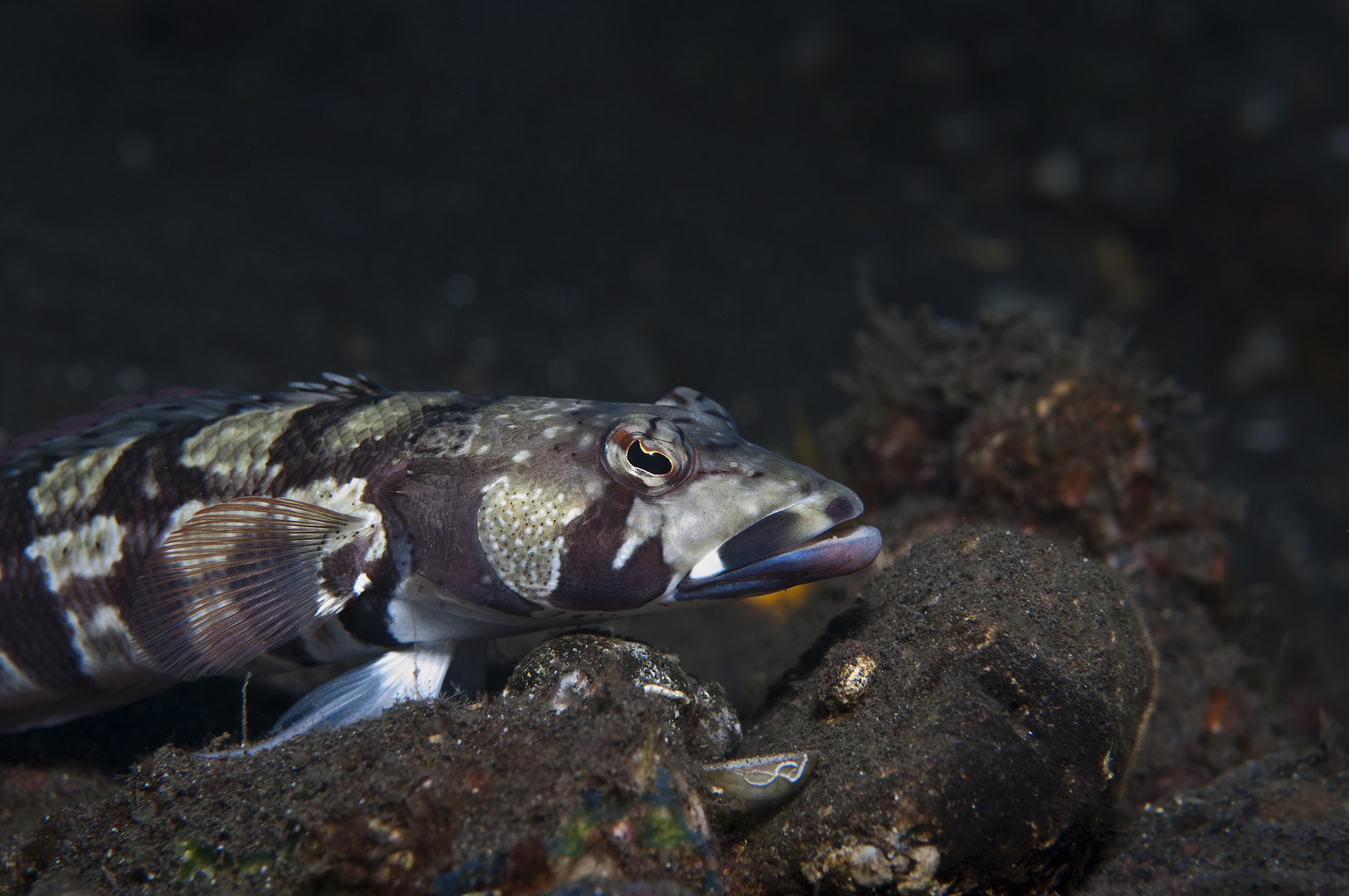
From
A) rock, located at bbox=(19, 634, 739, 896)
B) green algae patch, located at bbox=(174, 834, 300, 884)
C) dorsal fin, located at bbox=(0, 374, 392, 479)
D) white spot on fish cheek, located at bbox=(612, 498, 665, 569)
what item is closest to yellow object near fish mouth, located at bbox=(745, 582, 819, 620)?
white spot on fish cheek, located at bbox=(612, 498, 665, 569)

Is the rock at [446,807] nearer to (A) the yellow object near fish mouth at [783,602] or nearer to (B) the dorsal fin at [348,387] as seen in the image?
(B) the dorsal fin at [348,387]

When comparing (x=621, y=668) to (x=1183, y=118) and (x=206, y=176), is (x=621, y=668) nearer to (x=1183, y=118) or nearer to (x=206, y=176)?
(x=206, y=176)

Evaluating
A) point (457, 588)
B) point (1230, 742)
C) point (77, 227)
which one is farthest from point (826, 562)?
point (77, 227)

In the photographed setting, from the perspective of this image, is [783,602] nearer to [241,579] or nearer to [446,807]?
[241,579]

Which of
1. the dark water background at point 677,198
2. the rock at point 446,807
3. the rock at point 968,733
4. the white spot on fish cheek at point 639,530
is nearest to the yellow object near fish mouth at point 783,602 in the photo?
the rock at point 968,733

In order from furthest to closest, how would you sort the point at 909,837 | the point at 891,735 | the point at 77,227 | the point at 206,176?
the point at 206,176
the point at 77,227
the point at 891,735
the point at 909,837

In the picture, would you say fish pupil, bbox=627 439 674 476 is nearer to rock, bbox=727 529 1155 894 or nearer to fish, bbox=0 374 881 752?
fish, bbox=0 374 881 752
